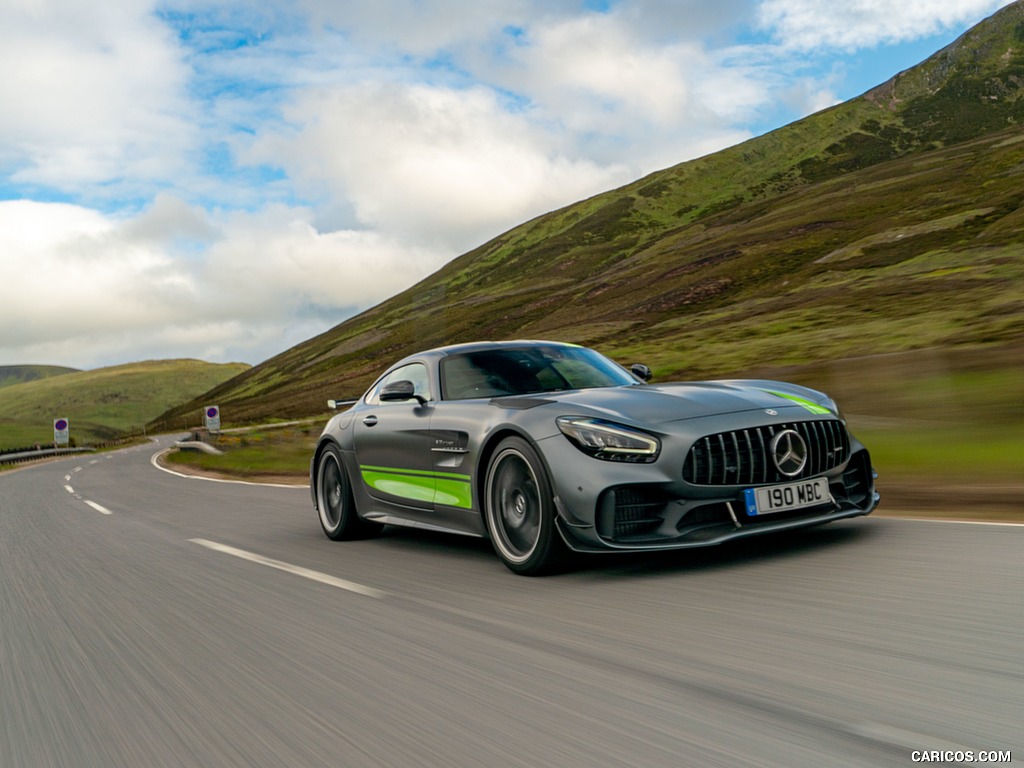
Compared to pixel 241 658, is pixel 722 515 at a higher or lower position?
higher

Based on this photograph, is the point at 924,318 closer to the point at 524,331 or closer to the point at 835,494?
the point at 835,494

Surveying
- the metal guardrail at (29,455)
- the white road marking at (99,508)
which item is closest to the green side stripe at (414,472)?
the white road marking at (99,508)

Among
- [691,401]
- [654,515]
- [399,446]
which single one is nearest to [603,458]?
[654,515]

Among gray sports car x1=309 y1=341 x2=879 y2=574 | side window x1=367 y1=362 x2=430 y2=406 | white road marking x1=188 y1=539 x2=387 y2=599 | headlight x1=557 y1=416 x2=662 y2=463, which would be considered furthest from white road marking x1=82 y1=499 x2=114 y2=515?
headlight x1=557 y1=416 x2=662 y2=463

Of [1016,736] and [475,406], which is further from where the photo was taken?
[475,406]

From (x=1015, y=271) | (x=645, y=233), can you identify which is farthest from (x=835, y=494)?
(x=645, y=233)

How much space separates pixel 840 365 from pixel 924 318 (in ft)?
46.4

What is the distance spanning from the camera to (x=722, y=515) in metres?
4.80

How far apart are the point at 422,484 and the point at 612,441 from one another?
1.84 meters

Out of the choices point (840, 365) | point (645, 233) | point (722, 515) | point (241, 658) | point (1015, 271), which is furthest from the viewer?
point (645, 233)

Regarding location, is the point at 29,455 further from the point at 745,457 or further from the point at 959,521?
the point at 745,457

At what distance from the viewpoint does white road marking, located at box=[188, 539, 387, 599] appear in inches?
211

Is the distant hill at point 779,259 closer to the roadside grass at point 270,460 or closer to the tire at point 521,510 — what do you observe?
the roadside grass at point 270,460

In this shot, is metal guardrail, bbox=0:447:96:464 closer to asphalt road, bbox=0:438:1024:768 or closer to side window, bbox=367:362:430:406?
side window, bbox=367:362:430:406
